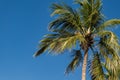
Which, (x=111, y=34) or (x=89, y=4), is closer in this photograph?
(x=111, y=34)

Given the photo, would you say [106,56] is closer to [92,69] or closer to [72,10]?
[92,69]

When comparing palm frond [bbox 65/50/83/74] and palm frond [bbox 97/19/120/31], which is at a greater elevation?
palm frond [bbox 97/19/120/31]

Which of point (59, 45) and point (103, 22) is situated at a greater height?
point (103, 22)

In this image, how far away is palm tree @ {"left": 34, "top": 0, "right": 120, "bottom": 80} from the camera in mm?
21906

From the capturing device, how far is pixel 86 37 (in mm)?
22422

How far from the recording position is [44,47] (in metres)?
22.8

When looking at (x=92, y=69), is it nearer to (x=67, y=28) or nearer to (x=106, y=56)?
(x=106, y=56)

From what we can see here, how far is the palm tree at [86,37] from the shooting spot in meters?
21.9

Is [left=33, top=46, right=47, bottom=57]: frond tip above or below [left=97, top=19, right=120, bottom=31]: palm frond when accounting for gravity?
below

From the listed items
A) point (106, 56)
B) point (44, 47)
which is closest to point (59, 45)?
point (44, 47)

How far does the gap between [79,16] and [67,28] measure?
975 mm

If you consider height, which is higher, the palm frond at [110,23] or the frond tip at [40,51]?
the palm frond at [110,23]

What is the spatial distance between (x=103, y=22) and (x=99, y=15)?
18.5 inches

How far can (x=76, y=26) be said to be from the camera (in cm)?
2284
